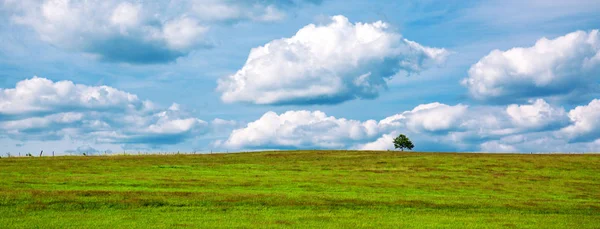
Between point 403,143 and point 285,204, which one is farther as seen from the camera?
point 403,143

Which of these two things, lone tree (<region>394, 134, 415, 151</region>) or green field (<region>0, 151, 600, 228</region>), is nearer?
green field (<region>0, 151, 600, 228</region>)

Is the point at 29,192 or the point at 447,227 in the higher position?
the point at 29,192

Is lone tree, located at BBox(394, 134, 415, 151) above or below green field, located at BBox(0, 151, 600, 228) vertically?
above

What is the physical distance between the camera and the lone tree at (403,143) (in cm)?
15900

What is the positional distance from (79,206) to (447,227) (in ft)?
78.4

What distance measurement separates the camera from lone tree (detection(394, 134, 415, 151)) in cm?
15900

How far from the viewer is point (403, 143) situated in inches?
6265

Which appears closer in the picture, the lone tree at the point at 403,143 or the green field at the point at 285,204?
the green field at the point at 285,204

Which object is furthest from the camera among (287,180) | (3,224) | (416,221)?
(287,180)

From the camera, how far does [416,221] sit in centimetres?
3397

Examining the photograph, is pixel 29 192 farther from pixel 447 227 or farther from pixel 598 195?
pixel 598 195

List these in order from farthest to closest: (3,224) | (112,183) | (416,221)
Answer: (112,183), (416,221), (3,224)

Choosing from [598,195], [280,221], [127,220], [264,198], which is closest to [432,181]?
[598,195]

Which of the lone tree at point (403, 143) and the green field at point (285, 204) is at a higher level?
the lone tree at point (403, 143)
